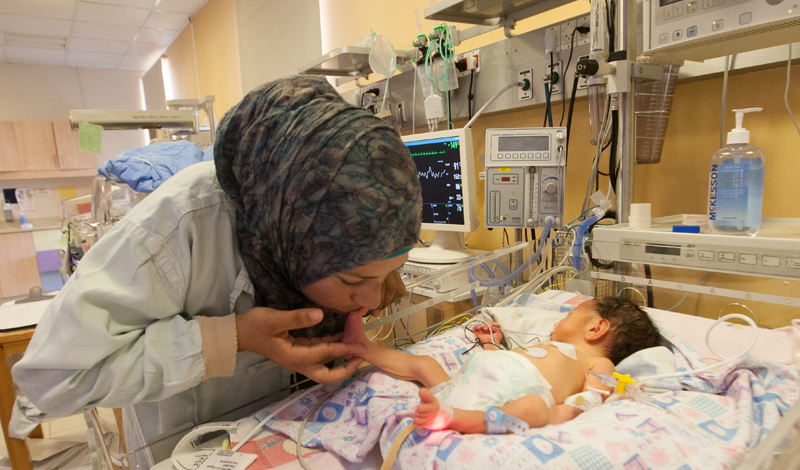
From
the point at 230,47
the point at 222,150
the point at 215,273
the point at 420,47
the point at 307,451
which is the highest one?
the point at 230,47

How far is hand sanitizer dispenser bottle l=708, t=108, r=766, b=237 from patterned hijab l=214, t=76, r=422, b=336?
0.86 meters

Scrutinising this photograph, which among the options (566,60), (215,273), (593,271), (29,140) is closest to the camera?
(215,273)

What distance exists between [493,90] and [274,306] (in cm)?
180

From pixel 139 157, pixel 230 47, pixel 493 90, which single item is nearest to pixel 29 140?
pixel 230 47

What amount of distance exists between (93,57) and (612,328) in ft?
25.2

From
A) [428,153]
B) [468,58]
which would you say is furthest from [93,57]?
[428,153]

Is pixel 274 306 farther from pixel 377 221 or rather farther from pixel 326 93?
pixel 326 93

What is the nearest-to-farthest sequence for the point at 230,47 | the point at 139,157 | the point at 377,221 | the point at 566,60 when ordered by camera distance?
the point at 377,221 → the point at 566,60 → the point at 139,157 → the point at 230,47

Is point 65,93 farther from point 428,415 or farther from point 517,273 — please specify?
point 428,415

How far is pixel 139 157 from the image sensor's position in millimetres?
2273

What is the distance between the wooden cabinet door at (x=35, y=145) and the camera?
5953mm

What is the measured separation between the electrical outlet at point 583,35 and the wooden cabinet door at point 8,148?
Result: 23.0 ft

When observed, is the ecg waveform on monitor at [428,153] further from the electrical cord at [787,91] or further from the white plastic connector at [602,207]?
the electrical cord at [787,91]

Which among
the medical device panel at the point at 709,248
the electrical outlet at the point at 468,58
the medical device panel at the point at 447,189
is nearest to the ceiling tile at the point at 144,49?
the electrical outlet at the point at 468,58
